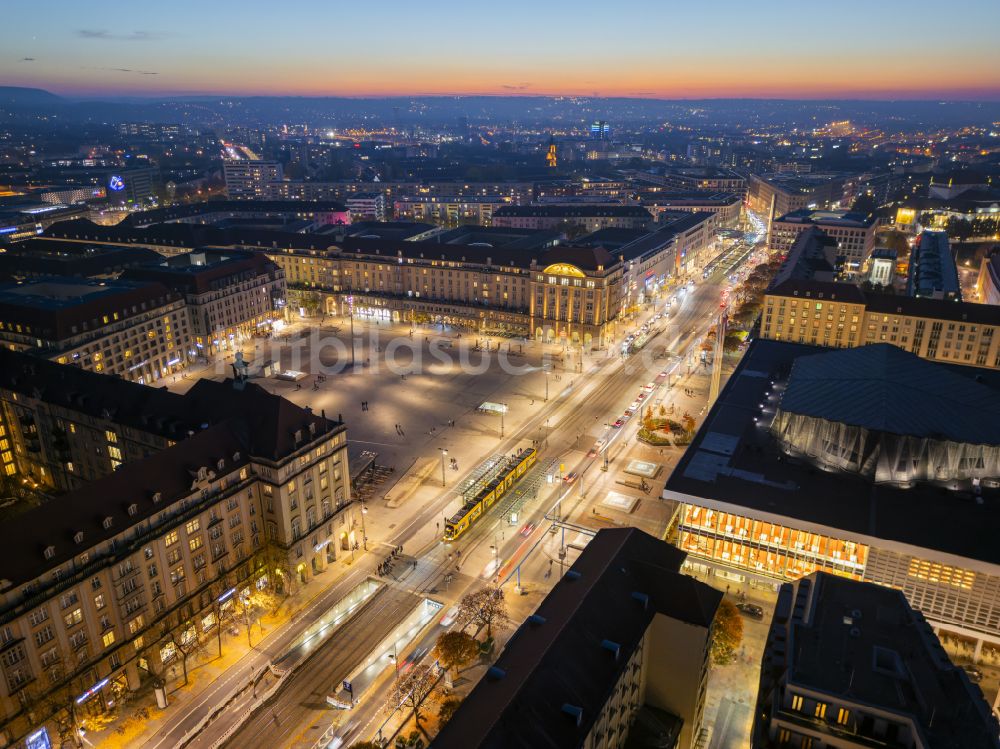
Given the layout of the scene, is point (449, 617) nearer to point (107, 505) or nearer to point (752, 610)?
point (752, 610)

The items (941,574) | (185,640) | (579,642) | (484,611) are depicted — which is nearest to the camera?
(579,642)

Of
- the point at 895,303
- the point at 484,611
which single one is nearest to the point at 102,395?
the point at 484,611

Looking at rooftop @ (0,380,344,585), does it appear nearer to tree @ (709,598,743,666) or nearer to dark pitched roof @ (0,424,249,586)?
dark pitched roof @ (0,424,249,586)

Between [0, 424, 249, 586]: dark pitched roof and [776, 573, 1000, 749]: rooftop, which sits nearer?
[776, 573, 1000, 749]: rooftop

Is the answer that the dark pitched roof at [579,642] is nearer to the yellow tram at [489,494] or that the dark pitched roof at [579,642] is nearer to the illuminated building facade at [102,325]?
the yellow tram at [489,494]

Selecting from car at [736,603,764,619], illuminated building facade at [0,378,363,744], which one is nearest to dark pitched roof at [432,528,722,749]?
car at [736,603,764,619]

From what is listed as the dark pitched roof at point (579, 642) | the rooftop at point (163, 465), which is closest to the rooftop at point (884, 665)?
the dark pitched roof at point (579, 642)

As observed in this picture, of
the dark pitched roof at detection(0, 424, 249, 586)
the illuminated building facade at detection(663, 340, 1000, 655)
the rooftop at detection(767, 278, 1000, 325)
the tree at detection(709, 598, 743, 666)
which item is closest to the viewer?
the dark pitched roof at detection(0, 424, 249, 586)
